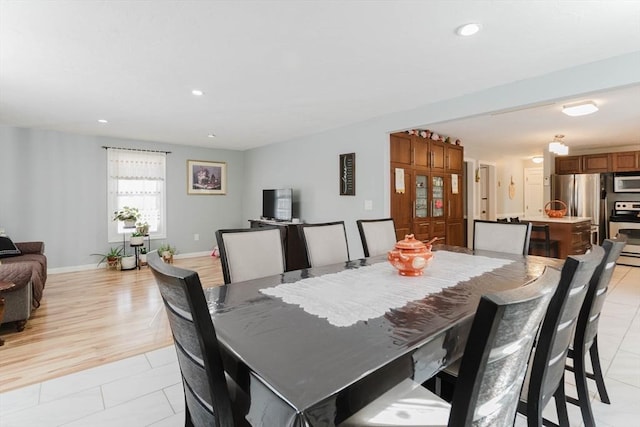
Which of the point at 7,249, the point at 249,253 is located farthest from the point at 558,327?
the point at 7,249

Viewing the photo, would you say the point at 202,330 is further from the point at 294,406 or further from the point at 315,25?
the point at 315,25

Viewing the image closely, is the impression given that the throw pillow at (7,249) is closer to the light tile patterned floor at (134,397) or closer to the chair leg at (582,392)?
the light tile patterned floor at (134,397)

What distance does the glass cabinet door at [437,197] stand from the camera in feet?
16.8

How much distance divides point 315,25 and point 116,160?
5.28 m

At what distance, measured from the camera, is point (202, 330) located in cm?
87

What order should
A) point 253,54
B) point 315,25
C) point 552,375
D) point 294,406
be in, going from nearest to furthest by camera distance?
point 294,406
point 552,375
point 315,25
point 253,54

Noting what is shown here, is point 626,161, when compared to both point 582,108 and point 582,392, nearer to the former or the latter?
point 582,108

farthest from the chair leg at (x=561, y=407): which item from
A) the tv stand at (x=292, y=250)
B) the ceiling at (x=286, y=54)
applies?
the tv stand at (x=292, y=250)

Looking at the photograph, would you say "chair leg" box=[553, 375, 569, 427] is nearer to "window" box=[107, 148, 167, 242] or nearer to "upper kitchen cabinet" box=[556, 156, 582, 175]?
"window" box=[107, 148, 167, 242]

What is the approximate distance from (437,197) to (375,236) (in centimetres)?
272

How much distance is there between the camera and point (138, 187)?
6.12 metres

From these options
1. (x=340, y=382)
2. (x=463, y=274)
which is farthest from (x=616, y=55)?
(x=340, y=382)

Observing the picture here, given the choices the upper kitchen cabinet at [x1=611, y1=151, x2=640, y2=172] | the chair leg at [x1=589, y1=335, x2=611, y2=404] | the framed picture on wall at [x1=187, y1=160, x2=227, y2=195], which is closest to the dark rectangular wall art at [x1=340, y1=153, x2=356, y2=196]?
the chair leg at [x1=589, y1=335, x2=611, y2=404]

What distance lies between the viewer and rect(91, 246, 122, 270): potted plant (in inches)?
219
